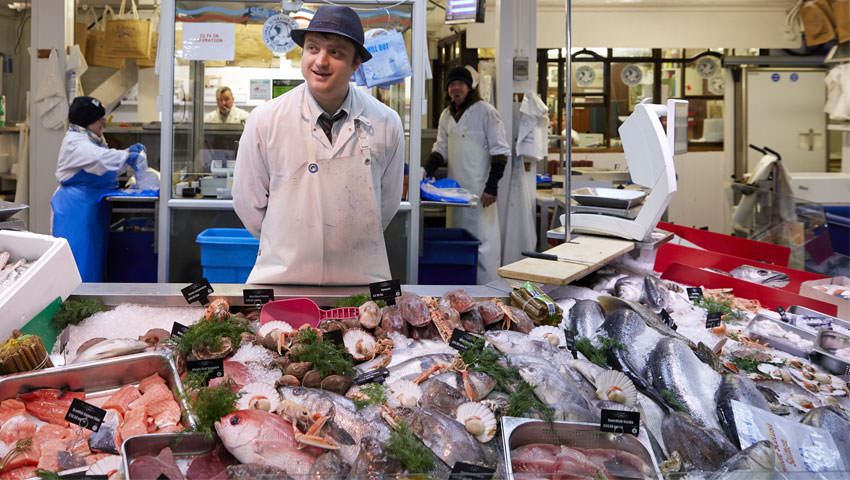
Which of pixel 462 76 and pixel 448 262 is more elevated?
pixel 462 76

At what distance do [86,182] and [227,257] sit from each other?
193 cm

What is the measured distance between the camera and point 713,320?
2639 mm

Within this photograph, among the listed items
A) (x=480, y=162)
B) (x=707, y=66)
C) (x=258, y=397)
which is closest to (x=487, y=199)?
→ (x=480, y=162)

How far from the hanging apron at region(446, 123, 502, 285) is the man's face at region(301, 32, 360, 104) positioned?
384 centimetres

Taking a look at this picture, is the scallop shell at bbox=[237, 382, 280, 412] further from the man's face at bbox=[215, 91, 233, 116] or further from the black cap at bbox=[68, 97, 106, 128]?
the black cap at bbox=[68, 97, 106, 128]

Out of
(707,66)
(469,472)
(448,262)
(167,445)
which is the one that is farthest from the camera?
(707,66)

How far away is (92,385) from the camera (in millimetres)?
1928

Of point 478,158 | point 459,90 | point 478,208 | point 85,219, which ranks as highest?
point 459,90

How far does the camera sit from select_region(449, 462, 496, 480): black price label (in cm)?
138

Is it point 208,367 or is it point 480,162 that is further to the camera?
point 480,162

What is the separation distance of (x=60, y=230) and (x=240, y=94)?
1711 millimetres

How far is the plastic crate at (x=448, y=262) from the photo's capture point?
5.75 meters

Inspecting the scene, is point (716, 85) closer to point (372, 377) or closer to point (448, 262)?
point (448, 262)

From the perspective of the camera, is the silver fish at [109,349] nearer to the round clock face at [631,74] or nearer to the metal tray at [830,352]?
the metal tray at [830,352]
